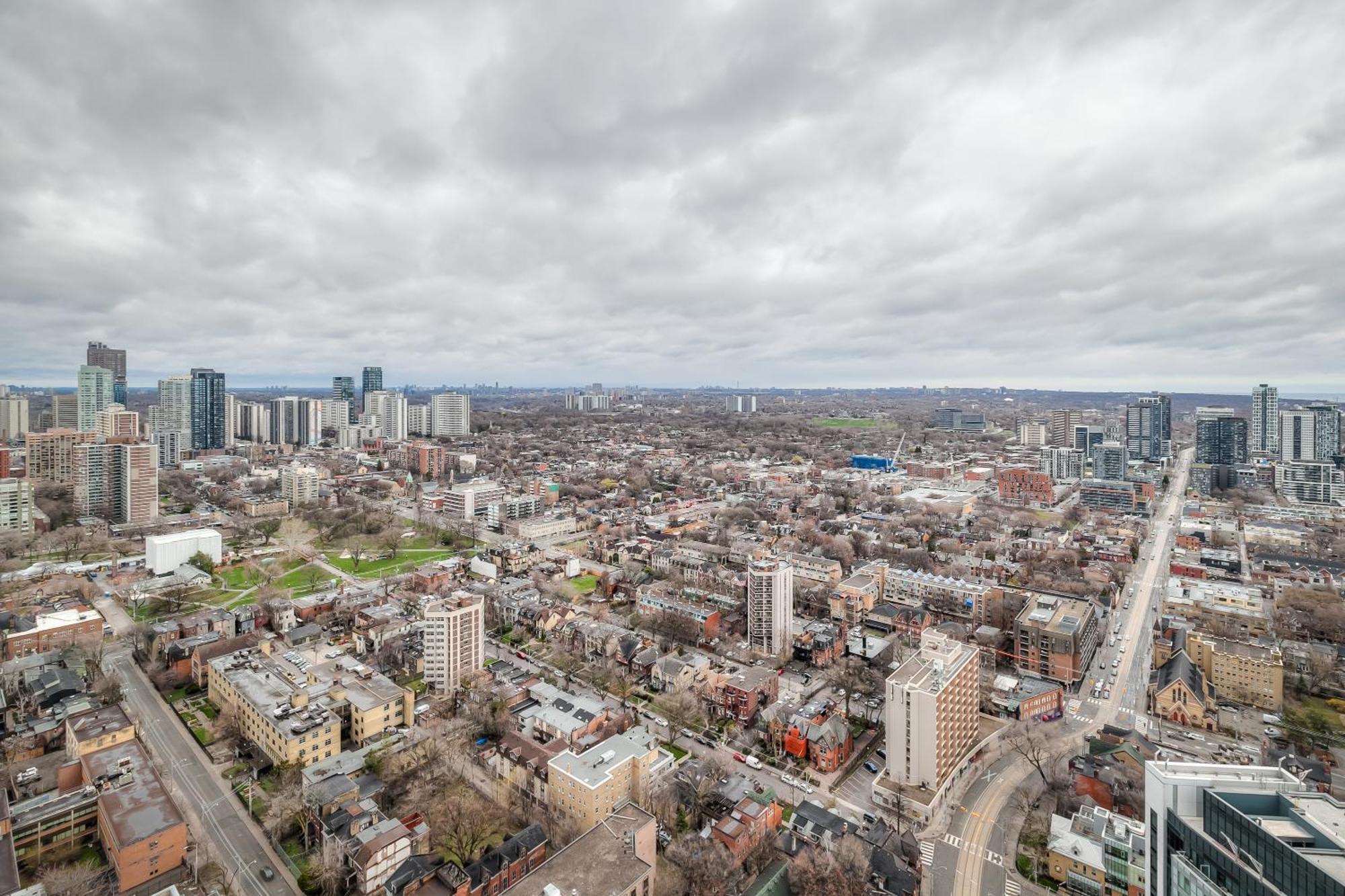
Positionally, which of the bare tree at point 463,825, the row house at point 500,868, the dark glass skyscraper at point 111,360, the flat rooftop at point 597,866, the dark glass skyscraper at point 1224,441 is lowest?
the bare tree at point 463,825

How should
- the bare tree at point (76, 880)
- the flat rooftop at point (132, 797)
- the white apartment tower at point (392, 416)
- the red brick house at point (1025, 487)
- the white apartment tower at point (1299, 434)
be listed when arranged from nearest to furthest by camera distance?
1. the bare tree at point (76, 880)
2. the flat rooftop at point (132, 797)
3. the red brick house at point (1025, 487)
4. the white apartment tower at point (1299, 434)
5. the white apartment tower at point (392, 416)

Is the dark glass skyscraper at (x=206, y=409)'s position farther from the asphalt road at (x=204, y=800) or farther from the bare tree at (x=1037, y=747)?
Result: the bare tree at (x=1037, y=747)

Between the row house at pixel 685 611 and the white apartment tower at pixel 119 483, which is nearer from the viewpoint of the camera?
the row house at pixel 685 611

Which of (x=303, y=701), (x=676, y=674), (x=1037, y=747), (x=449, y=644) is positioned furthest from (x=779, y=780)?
(x=303, y=701)

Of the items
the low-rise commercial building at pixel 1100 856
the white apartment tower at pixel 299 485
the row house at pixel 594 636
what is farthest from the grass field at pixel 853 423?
the low-rise commercial building at pixel 1100 856

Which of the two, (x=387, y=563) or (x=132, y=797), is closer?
(x=132, y=797)

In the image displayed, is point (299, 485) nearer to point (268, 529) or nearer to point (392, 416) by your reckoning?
→ point (268, 529)

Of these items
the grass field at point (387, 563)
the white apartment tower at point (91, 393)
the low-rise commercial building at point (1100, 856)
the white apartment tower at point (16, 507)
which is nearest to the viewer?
the low-rise commercial building at point (1100, 856)

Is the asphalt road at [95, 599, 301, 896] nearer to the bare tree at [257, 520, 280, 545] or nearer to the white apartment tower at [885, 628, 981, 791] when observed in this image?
the white apartment tower at [885, 628, 981, 791]
